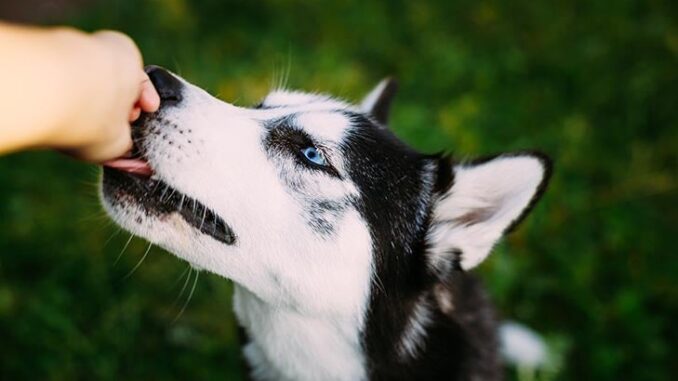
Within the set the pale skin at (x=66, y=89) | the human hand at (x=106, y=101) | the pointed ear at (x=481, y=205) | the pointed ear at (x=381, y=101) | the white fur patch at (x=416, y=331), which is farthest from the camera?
the pointed ear at (x=381, y=101)

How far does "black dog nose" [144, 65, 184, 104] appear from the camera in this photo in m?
2.33

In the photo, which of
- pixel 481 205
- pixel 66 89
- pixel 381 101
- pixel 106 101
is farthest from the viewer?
pixel 381 101

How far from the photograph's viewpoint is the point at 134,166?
2.33 m

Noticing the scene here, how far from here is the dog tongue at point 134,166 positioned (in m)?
2.32

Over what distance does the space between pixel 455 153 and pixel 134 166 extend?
256 centimetres

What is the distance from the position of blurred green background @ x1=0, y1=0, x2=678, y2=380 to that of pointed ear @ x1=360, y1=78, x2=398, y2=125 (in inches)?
48.3

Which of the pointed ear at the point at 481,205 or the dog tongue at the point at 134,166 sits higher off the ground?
the pointed ear at the point at 481,205

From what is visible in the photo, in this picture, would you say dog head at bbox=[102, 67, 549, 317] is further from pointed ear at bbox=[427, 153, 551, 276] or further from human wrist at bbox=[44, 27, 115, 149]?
human wrist at bbox=[44, 27, 115, 149]

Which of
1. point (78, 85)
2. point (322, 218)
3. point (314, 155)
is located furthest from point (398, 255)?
point (78, 85)

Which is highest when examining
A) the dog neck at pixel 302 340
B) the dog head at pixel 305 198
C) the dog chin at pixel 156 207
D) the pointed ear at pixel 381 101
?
the pointed ear at pixel 381 101

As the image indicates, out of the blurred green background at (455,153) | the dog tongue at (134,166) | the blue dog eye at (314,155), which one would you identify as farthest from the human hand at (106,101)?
the blurred green background at (455,153)

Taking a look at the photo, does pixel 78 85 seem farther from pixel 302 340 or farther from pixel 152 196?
pixel 302 340

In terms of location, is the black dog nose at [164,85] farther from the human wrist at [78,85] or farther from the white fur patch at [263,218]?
the human wrist at [78,85]

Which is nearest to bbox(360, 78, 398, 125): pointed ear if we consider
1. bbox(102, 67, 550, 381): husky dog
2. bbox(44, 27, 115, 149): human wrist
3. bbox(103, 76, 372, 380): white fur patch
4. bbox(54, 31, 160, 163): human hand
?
bbox(102, 67, 550, 381): husky dog
